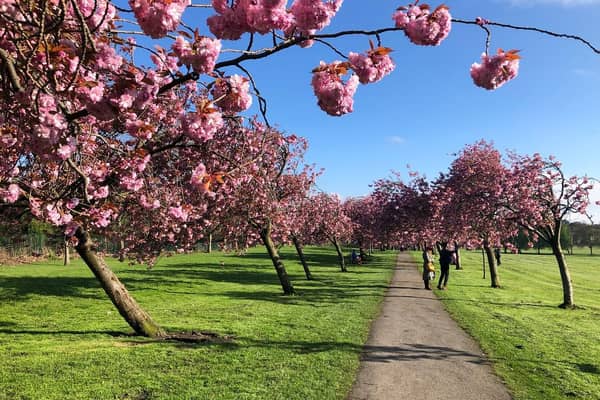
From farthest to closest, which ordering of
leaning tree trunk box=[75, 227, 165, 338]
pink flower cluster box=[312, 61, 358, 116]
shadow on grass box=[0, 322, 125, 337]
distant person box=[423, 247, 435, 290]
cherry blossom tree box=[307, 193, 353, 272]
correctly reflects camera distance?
cherry blossom tree box=[307, 193, 353, 272], distant person box=[423, 247, 435, 290], shadow on grass box=[0, 322, 125, 337], leaning tree trunk box=[75, 227, 165, 338], pink flower cluster box=[312, 61, 358, 116]

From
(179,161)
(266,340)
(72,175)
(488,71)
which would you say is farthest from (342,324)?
(488,71)

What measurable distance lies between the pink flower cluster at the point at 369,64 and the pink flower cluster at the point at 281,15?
590mm

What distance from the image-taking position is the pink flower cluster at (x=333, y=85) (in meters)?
3.77

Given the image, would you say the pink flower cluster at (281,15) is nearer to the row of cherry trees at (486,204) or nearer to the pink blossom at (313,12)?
the pink blossom at (313,12)

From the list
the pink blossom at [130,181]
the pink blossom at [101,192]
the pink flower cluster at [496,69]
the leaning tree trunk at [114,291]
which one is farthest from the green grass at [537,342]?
the pink blossom at [101,192]

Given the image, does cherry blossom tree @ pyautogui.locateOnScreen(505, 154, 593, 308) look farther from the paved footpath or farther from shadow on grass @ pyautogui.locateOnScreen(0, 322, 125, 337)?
shadow on grass @ pyautogui.locateOnScreen(0, 322, 125, 337)

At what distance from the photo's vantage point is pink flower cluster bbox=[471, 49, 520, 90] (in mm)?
4191

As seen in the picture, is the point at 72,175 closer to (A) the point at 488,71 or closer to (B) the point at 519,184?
(A) the point at 488,71

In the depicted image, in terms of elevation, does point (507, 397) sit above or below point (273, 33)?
below

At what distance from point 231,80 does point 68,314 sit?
44.2 ft

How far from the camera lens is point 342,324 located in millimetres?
11930

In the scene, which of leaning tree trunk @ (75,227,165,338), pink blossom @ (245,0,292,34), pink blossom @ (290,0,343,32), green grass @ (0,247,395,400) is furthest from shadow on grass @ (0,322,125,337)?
pink blossom @ (290,0,343,32)

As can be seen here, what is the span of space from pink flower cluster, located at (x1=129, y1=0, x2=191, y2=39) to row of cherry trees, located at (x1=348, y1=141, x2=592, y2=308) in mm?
17700

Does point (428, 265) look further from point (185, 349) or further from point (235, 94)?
point (235, 94)
